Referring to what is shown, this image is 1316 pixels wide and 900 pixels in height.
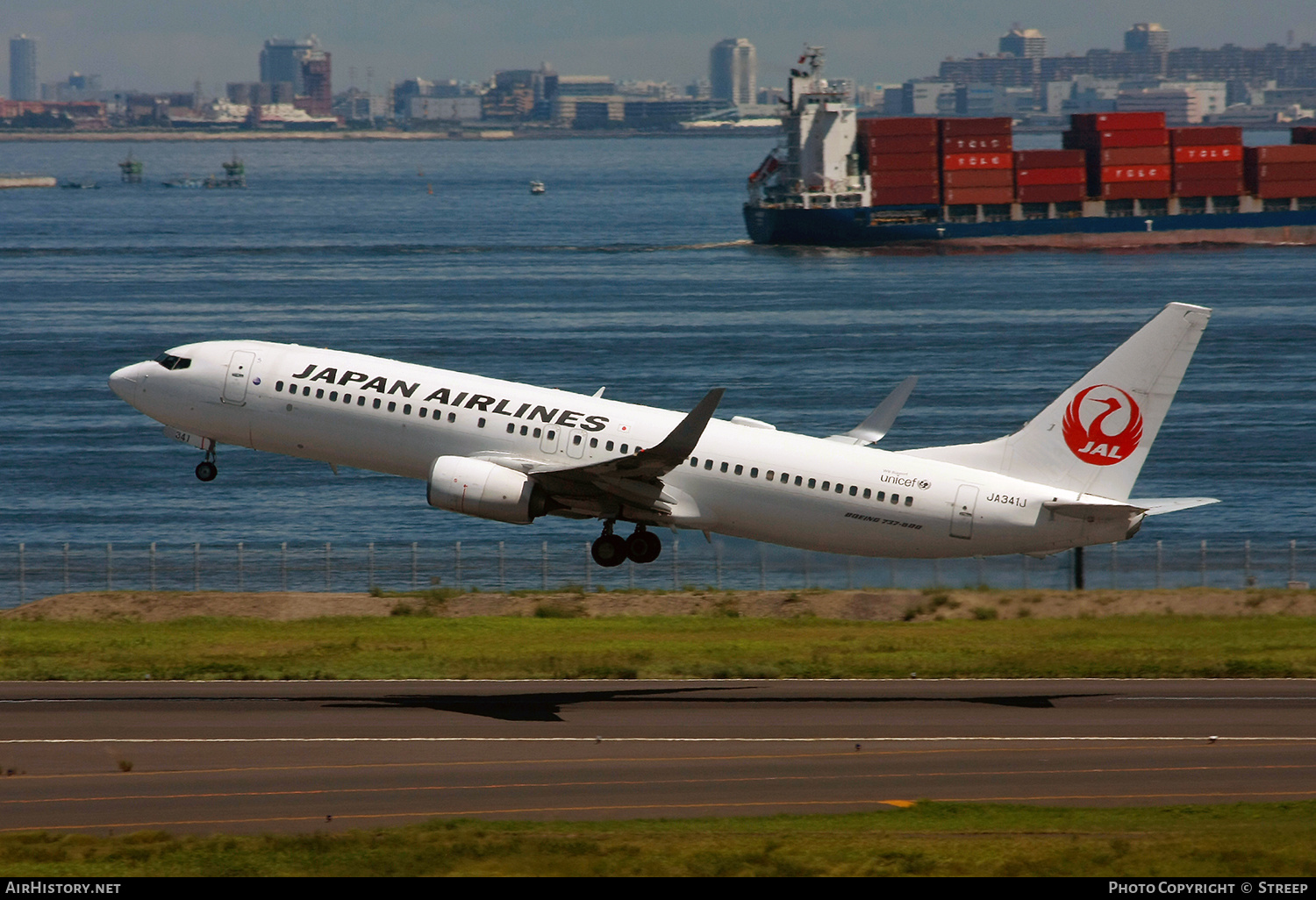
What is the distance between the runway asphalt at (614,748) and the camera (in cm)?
3512

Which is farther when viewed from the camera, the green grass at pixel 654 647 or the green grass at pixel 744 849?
the green grass at pixel 654 647

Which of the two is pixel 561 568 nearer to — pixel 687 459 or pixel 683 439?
pixel 687 459

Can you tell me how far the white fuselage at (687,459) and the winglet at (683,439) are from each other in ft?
8.27

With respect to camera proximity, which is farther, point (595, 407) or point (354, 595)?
point (354, 595)

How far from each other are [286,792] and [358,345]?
12244cm

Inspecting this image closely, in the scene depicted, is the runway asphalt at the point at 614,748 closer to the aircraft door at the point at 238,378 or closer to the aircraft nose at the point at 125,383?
the aircraft door at the point at 238,378

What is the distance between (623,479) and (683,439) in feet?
11.6

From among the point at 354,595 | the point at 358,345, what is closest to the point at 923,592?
the point at 354,595

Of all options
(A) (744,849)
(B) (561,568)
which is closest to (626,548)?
(A) (744,849)

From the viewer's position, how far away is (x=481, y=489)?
49.3m

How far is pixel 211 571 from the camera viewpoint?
85.1 m

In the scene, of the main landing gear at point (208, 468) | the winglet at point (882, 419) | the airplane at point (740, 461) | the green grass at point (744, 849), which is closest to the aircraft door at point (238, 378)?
the airplane at point (740, 461)

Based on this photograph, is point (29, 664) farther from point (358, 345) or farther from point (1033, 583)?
point (358, 345)

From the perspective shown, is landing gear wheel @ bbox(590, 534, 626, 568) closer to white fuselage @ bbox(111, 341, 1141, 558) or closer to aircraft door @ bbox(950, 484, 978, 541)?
white fuselage @ bbox(111, 341, 1141, 558)
